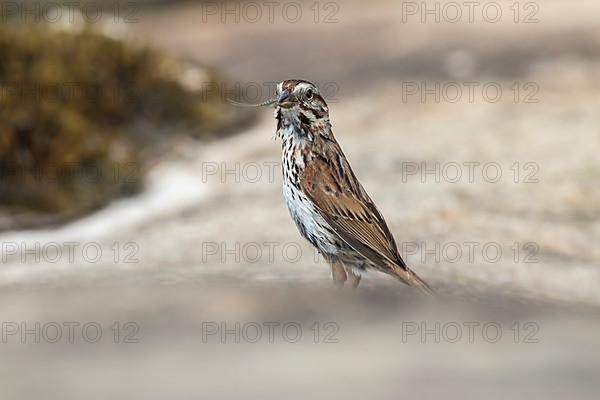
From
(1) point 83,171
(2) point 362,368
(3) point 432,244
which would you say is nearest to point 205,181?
(1) point 83,171

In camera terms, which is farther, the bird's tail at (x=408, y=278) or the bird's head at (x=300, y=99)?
the bird's tail at (x=408, y=278)

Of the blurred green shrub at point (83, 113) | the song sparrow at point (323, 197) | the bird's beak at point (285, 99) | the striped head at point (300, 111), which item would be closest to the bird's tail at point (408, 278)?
the song sparrow at point (323, 197)

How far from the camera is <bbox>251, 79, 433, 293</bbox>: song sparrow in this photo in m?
5.87

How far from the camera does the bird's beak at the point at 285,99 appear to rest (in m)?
5.69

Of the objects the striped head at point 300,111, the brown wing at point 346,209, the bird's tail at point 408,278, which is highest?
the striped head at point 300,111

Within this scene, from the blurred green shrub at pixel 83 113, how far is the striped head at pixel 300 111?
416 cm

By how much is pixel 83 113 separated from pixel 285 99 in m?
5.75

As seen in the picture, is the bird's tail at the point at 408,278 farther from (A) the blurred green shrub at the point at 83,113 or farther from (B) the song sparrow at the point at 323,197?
(A) the blurred green shrub at the point at 83,113

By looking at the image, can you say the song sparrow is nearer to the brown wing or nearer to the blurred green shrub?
the brown wing

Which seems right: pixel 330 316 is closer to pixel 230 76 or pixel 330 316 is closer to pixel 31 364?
pixel 31 364

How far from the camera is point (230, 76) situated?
502 inches

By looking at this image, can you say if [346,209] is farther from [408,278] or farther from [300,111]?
[300,111]

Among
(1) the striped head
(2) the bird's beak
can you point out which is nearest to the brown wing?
(1) the striped head

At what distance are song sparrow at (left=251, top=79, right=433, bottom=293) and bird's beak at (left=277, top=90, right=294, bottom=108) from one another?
0.09ft
